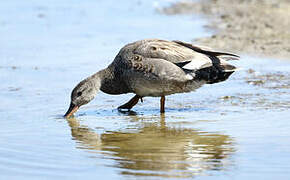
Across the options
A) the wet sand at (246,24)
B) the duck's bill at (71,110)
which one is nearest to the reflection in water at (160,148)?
the duck's bill at (71,110)

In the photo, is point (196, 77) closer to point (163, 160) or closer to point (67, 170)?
point (163, 160)

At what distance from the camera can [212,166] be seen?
5574 millimetres

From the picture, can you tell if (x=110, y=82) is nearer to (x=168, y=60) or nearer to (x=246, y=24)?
(x=168, y=60)

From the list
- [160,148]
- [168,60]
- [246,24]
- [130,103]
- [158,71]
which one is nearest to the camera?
[160,148]

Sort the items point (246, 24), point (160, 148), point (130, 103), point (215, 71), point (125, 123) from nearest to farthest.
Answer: point (160, 148)
point (125, 123)
point (215, 71)
point (130, 103)
point (246, 24)

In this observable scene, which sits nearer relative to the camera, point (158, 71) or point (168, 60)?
point (158, 71)

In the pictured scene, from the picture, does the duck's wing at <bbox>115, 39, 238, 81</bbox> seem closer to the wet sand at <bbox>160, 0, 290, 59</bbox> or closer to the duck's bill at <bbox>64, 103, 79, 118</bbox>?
the duck's bill at <bbox>64, 103, 79, 118</bbox>

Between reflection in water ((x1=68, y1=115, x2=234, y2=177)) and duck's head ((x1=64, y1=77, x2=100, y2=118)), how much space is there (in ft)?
1.61

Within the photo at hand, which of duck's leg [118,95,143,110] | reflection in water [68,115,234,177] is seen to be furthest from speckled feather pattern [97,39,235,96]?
reflection in water [68,115,234,177]

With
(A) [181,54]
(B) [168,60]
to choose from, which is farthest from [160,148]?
(A) [181,54]

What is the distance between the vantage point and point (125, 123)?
767cm

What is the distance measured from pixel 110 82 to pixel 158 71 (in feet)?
2.60

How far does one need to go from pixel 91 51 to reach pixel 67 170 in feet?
22.5

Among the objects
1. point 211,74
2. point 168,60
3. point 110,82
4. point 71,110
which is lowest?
point 71,110
